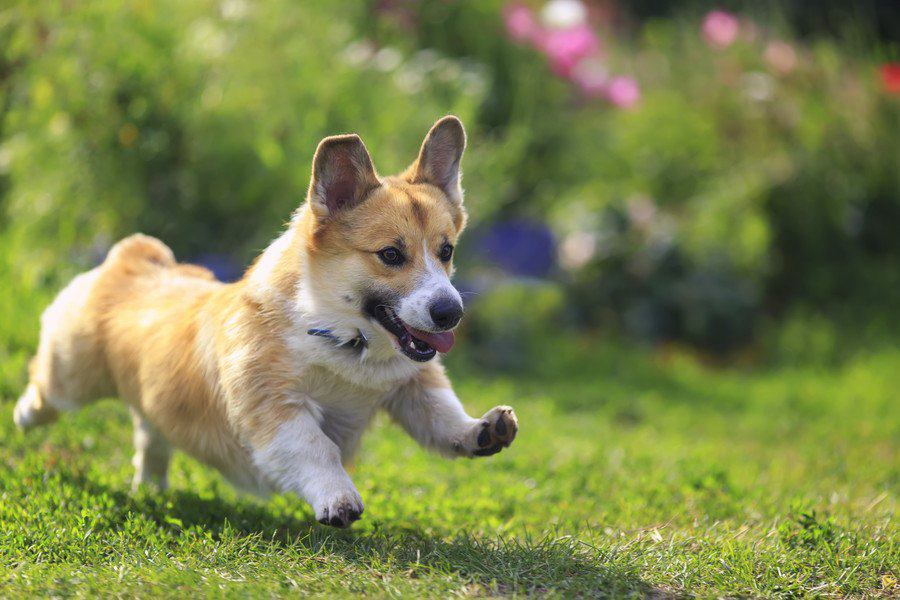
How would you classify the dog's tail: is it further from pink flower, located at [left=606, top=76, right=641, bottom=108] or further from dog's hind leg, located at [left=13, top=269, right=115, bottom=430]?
pink flower, located at [left=606, top=76, right=641, bottom=108]

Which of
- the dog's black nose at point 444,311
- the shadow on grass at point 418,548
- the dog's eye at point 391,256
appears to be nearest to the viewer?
the shadow on grass at point 418,548

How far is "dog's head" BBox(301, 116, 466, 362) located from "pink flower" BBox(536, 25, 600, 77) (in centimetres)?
664

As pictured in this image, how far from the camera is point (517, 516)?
5.04m

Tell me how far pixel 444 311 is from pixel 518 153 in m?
5.82

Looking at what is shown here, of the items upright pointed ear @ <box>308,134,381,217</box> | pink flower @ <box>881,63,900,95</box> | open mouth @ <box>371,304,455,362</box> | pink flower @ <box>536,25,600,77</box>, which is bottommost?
open mouth @ <box>371,304,455,362</box>

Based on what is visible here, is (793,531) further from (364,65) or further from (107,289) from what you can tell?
(364,65)

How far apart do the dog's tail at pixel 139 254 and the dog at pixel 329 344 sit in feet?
2.11

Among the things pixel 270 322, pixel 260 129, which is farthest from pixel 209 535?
pixel 260 129

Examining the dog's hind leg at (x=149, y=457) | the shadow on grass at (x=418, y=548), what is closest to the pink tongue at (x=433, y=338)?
the shadow on grass at (x=418, y=548)

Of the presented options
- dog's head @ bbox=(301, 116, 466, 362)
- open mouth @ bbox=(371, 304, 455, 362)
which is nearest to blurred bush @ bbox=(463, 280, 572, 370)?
dog's head @ bbox=(301, 116, 466, 362)

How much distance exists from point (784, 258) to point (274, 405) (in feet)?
26.5

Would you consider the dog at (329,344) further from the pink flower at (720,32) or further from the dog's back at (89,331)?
the pink flower at (720,32)

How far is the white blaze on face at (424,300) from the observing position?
13.0ft

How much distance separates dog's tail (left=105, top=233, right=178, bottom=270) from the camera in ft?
17.2
